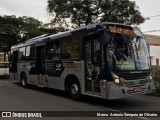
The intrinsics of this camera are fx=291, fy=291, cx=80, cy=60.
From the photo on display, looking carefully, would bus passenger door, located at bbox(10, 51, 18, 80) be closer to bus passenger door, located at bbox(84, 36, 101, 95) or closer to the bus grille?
bus passenger door, located at bbox(84, 36, 101, 95)

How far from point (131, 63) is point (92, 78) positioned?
1596 mm

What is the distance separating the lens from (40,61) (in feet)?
51.6

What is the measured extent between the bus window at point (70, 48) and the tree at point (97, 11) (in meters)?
14.8

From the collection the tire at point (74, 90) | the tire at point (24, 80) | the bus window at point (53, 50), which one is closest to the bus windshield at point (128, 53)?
the tire at point (74, 90)

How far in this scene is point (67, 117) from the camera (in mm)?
8789

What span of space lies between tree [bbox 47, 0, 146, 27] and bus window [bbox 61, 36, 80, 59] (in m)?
14.8

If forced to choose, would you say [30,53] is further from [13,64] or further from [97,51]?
[97,51]

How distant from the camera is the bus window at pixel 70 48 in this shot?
12111 millimetres

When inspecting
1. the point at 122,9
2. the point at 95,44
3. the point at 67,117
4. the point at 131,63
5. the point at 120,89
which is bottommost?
the point at 67,117

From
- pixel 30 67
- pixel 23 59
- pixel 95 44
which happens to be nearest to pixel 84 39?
pixel 95 44

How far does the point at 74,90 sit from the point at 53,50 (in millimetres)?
2670

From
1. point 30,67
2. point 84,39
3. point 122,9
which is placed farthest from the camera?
point 122,9

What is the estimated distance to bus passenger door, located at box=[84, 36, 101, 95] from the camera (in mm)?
10922

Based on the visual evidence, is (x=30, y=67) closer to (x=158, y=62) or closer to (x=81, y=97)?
(x=81, y=97)
